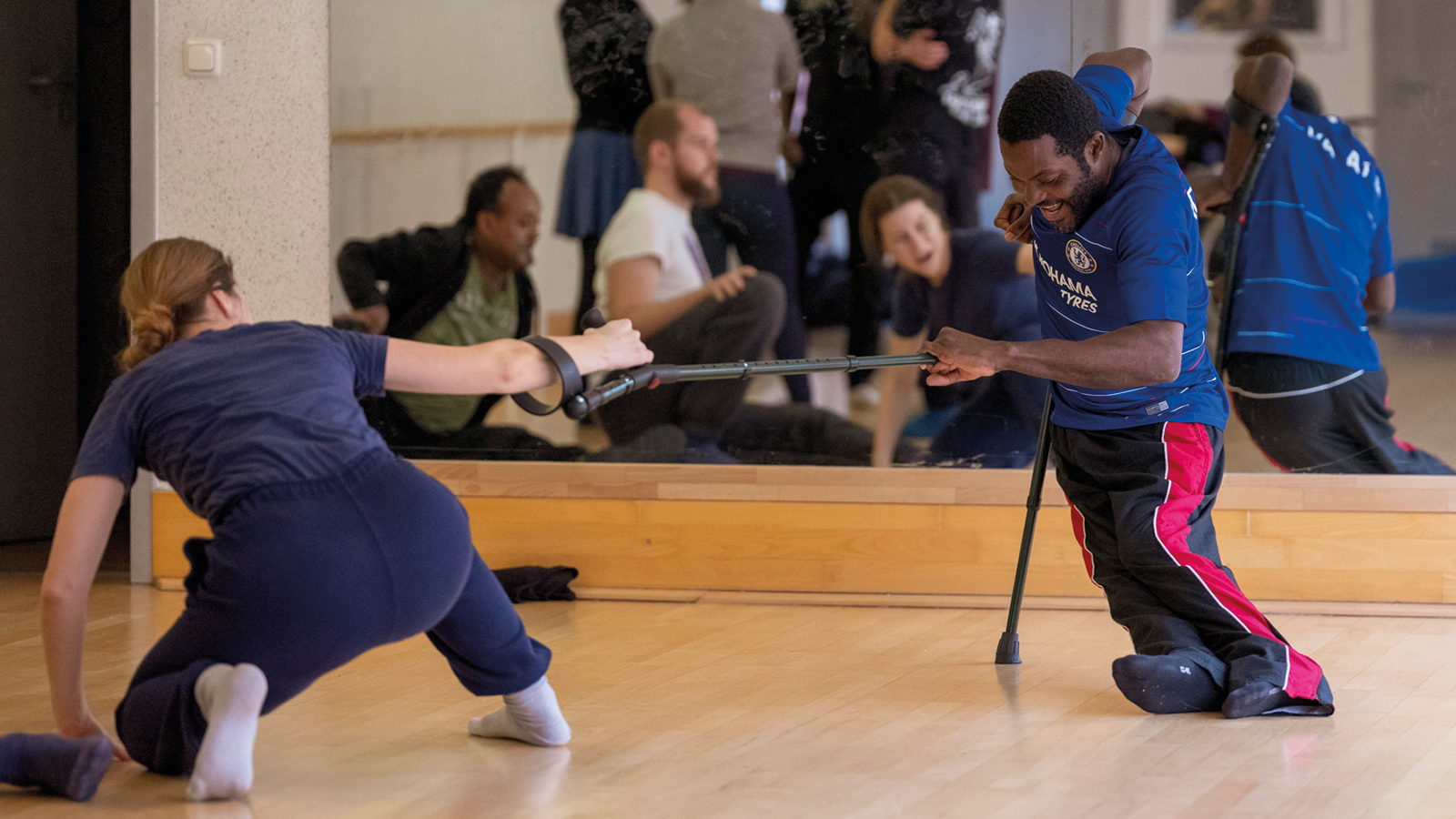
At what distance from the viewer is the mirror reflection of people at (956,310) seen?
3408 mm

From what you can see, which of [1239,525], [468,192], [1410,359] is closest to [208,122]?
[468,192]

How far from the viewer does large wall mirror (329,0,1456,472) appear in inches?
Answer: 132

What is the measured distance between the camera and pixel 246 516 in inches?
66.6

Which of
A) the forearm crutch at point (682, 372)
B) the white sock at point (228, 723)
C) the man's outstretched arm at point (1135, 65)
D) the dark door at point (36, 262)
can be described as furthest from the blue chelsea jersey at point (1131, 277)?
the dark door at point (36, 262)

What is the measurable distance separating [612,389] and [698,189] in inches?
71.8

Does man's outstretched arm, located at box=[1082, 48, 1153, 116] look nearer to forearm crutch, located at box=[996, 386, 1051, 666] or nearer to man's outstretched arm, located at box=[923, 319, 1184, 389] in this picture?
forearm crutch, located at box=[996, 386, 1051, 666]

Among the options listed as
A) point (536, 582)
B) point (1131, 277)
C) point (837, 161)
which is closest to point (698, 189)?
point (837, 161)

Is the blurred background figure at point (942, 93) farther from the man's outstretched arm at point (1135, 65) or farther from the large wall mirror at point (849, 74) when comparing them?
the man's outstretched arm at point (1135, 65)

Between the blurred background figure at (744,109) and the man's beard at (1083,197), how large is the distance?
1.33 meters

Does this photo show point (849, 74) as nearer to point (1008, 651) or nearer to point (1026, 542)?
point (1026, 542)

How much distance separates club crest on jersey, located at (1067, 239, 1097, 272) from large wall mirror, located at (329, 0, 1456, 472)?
3.79ft

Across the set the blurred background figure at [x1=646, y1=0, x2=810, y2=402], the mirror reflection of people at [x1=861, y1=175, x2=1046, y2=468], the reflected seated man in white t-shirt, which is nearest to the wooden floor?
the mirror reflection of people at [x1=861, y1=175, x2=1046, y2=468]

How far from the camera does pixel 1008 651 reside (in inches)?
104

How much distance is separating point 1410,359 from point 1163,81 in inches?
37.2
